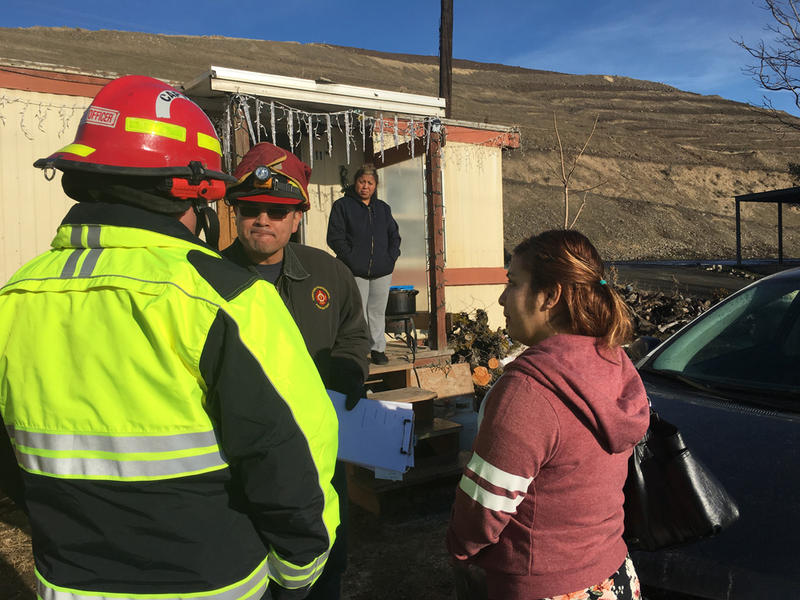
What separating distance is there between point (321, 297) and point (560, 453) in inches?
52.9

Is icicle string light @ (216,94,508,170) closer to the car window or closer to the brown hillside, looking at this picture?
the car window

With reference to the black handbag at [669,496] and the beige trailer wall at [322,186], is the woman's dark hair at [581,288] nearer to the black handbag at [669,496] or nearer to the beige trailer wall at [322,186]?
the black handbag at [669,496]

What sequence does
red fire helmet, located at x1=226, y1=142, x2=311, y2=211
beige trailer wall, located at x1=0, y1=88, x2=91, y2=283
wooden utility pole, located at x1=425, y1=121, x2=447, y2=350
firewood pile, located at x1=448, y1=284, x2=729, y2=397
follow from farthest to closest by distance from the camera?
1. firewood pile, located at x1=448, y1=284, x2=729, y2=397
2. wooden utility pole, located at x1=425, y1=121, x2=447, y2=350
3. beige trailer wall, located at x1=0, y1=88, x2=91, y2=283
4. red fire helmet, located at x1=226, y1=142, x2=311, y2=211

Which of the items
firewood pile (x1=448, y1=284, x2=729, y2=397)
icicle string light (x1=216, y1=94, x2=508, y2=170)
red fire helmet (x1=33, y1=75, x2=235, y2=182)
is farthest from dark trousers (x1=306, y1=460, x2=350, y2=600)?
icicle string light (x1=216, y1=94, x2=508, y2=170)

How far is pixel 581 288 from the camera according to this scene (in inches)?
61.5

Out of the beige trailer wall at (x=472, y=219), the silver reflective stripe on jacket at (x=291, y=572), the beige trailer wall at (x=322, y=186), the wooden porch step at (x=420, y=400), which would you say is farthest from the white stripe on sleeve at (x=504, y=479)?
the beige trailer wall at (x=472, y=219)

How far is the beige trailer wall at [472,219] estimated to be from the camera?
9.19 m

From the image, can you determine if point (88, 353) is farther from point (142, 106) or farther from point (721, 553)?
point (721, 553)

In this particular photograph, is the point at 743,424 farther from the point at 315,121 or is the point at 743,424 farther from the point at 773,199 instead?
the point at 773,199

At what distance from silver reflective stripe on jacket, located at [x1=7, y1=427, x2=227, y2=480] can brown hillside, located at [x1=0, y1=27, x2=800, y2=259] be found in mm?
21283

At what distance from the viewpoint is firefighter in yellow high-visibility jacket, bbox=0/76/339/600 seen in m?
1.14

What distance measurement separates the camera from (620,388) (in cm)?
151

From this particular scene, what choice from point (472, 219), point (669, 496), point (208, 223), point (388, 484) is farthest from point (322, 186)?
point (669, 496)

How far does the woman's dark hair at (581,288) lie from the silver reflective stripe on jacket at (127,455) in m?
0.91
